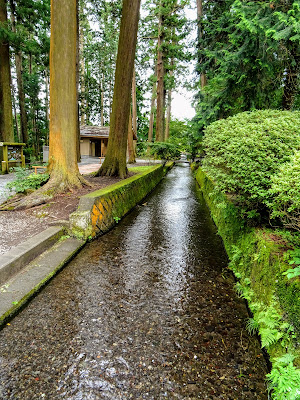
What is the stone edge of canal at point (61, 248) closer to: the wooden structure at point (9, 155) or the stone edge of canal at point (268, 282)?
the stone edge of canal at point (268, 282)

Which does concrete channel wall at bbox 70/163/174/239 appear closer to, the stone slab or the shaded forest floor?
the shaded forest floor

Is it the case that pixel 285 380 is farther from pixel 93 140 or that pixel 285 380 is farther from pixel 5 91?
pixel 93 140

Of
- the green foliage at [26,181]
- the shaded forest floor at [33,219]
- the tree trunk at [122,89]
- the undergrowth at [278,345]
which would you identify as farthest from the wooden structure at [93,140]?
the undergrowth at [278,345]

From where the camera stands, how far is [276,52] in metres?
6.33

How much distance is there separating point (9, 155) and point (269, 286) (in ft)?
35.3

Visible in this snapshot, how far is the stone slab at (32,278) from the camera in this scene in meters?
2.39

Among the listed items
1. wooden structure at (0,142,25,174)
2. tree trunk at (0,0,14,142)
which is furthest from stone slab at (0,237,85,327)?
tree trunk at (0,0,14,142)

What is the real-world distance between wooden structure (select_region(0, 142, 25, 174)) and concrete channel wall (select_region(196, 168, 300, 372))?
31.9ft

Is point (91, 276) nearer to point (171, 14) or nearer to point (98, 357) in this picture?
point (98, 357)

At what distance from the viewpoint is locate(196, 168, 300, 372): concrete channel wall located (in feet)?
5.92

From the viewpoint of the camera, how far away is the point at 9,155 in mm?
9844

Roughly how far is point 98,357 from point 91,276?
138cm

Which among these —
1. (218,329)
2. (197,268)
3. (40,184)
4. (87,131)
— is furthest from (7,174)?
(87,131)

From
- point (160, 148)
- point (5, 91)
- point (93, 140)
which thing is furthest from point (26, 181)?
point (93, 140)
